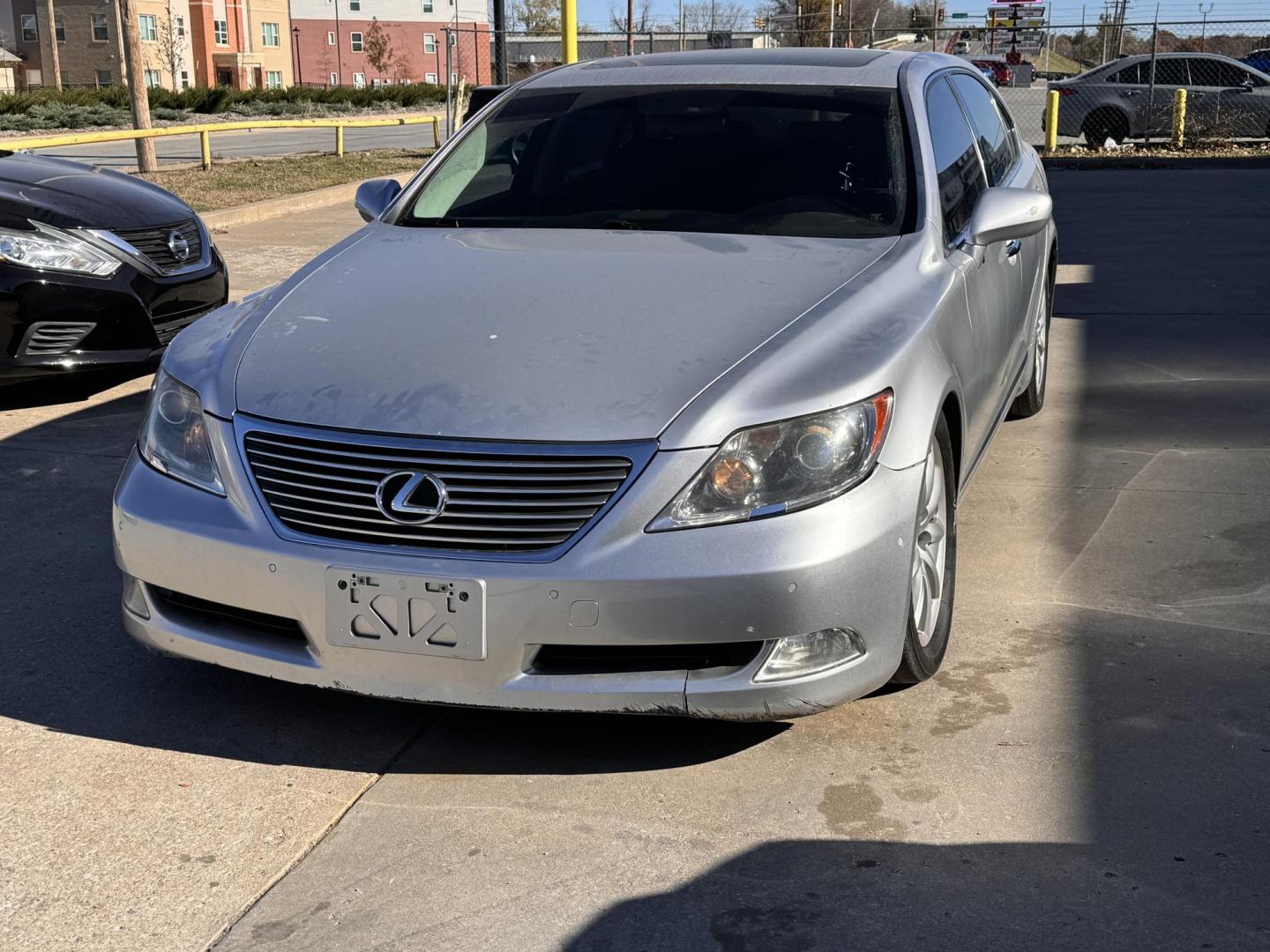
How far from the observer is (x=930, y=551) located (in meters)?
3.63

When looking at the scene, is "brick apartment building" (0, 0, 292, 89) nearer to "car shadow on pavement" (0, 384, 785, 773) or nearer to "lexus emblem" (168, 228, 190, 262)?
"lexus emblem" (168, 228, 190, 262)

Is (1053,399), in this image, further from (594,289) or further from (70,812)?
(70,812)

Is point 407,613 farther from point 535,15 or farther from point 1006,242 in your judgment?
point 535,15

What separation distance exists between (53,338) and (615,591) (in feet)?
14.1

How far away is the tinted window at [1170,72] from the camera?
72.4 ft

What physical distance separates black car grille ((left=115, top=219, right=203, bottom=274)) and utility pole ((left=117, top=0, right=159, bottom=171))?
462 inches

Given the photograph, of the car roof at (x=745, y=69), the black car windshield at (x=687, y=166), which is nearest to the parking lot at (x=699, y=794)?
the black car windshield at (x=687, y=166)

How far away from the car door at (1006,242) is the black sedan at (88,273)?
369 cm

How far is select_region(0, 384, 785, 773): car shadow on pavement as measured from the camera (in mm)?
3416

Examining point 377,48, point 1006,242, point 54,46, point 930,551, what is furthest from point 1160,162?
point 377,48

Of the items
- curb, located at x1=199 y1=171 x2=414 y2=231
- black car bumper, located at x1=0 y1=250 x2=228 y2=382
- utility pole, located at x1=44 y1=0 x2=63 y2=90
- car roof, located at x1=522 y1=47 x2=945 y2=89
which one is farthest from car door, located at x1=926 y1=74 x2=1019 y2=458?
utility pole, located at x1=44 y1=0 x2=63 y2=90

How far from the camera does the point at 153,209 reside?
23.0 ft

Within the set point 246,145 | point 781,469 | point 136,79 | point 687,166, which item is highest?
point 687,166

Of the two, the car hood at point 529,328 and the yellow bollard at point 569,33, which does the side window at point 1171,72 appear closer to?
the yellow bollard at point 569,33
